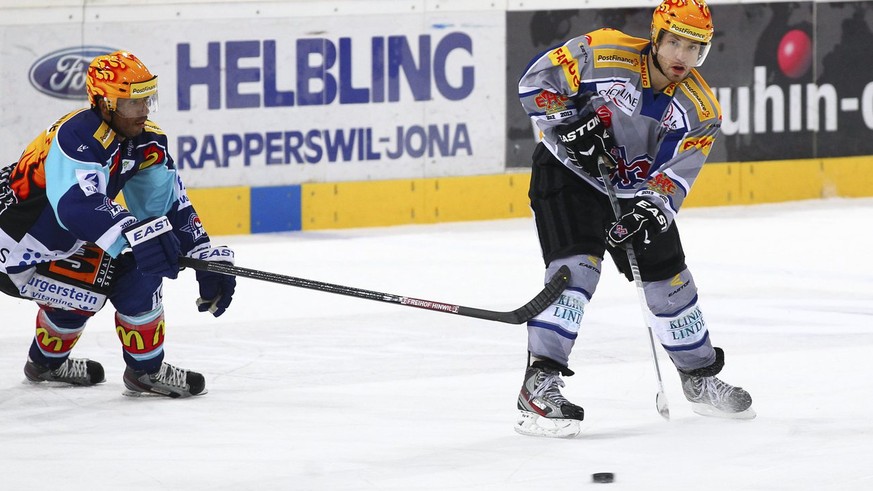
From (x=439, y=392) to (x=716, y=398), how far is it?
2.76 feet

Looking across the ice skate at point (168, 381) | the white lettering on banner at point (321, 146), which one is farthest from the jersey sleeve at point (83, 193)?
the white lettering on banner at point (321, 146)

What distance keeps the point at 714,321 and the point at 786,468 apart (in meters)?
2.13

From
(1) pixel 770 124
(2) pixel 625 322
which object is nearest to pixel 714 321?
(2) pixel 625 322

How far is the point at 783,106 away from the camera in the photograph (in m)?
9.30

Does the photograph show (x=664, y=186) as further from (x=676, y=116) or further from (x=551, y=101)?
(x=551, y=101)

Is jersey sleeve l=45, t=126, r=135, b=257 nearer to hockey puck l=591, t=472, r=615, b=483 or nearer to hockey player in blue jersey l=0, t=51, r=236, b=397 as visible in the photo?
hockey player in blue jersey l=0, t=51, r=236, b=397

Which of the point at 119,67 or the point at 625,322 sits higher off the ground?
the point at 119,67

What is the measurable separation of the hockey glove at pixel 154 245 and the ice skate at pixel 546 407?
3.30 feet

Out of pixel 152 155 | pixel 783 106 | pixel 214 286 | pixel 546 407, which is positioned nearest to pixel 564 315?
pixel 546 407

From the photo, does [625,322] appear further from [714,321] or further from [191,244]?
[191,244]

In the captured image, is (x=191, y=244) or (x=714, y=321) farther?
(x=714, y=321)

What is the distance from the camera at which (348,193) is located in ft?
27.3

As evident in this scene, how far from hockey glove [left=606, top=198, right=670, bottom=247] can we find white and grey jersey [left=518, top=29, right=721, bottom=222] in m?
0.05

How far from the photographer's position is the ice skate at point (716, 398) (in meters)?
4.30
